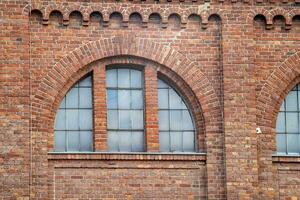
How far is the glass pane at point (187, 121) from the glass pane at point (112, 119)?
1.65m

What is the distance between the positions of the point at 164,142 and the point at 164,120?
1.79 ft

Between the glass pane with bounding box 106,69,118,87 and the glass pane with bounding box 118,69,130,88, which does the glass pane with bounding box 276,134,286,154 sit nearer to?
the glass pane with bounding box 118,69,130,88

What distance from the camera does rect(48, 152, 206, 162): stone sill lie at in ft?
83.0

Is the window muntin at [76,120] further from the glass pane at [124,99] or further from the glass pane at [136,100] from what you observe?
the glass pane at [136,100]

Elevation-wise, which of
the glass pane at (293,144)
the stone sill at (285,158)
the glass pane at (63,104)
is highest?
the glass pane at (63,104)

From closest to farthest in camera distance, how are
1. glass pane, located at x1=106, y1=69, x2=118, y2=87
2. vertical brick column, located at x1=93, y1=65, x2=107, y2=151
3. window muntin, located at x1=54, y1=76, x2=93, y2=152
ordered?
vertical brick column, located at x1=93, y1=65, x2=107, y2=151 → window muntin, located at x1=54, y1=76, x2=93, y2=152 → glass pane, located at x1=106, y1=69, x2=118, y2=87

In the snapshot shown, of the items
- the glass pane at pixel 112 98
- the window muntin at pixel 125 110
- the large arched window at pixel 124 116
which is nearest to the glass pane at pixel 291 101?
the large arched window at pixel 124 116

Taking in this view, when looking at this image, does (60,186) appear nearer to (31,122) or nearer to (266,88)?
(31,122)

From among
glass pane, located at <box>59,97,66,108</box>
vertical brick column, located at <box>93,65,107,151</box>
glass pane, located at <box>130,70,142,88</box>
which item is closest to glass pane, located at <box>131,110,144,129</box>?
glass pane, located at <box>130,70,142,88</box>

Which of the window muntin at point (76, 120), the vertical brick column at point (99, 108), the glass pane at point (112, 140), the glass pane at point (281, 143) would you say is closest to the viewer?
the vertical brick column at point (99, 108)

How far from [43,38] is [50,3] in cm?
86

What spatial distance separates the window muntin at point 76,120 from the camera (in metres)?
25.7

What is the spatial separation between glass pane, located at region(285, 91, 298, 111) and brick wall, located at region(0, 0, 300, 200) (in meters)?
0.28

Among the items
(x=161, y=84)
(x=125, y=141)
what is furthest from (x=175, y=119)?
(x=125, y=141)
